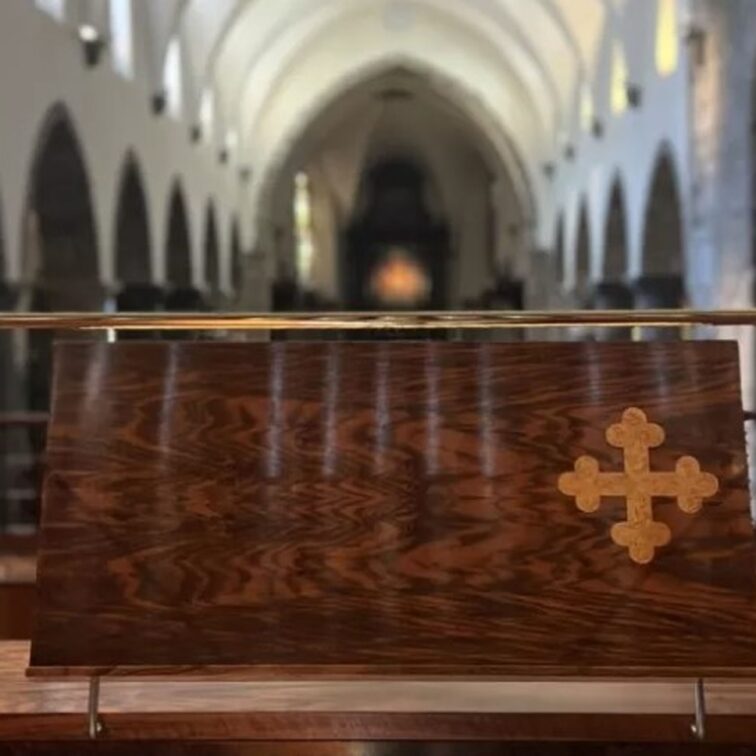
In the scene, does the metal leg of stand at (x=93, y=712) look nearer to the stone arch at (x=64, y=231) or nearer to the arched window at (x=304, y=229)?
the stone arch at (x=64, y=231)

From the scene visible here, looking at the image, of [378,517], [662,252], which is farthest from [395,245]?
[378,517]

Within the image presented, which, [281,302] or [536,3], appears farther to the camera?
[281,302]

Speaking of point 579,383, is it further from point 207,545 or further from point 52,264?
point 52,264

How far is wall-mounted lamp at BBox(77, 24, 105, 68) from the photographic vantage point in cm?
1334

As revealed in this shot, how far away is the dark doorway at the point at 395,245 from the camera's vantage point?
3388cm

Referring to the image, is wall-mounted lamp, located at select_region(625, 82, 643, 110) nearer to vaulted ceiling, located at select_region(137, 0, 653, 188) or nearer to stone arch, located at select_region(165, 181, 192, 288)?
vaulted ceiling, located at select_region(137, 0, 653, 188)

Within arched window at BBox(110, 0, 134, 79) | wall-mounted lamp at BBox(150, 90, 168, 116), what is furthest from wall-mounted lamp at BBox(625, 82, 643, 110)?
arched window at BBox(110, 0, 134, 79)

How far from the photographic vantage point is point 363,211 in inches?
1334

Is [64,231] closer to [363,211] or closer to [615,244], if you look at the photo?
[615,244]

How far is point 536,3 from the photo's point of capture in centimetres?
2072

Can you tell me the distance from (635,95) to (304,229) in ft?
55.7

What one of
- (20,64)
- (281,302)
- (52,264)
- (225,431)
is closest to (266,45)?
(281,302)

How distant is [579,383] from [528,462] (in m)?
0.16

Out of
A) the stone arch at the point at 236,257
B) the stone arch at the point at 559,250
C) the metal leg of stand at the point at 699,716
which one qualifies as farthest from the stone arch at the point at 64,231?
the stone arch at the point at 559,250
